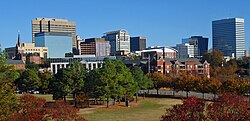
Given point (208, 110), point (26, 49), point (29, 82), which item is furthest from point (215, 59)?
point (208, 110)

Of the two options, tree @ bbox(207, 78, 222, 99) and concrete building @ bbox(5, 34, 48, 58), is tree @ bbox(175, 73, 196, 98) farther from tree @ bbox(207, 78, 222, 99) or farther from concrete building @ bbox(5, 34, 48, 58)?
concrete building @ bbox(5, 34, 48, 58)

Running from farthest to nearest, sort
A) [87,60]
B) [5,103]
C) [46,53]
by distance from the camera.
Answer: [46,53] → [87,60] → [5,103]

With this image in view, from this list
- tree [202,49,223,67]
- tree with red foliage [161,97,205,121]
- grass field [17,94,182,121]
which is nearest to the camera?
tree with red foliage [161,97,205,121]

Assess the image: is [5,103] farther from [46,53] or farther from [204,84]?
[46,53]

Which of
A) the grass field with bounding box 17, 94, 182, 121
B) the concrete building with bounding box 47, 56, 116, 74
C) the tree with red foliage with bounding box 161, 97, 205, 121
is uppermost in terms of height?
the concrete building with bounding box 47, 56, 116, 74

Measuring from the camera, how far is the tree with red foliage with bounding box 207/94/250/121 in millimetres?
16562

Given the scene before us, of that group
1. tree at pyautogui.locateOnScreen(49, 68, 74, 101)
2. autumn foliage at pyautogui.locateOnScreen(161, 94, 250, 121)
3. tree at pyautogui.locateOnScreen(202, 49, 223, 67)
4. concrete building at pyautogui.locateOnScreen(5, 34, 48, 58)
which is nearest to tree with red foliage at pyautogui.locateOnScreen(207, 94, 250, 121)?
autumn foliage at pyautogui.locateOnScreen(161, 94, 250, 121)

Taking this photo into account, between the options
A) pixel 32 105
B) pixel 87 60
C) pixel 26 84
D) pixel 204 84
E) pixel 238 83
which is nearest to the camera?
pixel 32 105

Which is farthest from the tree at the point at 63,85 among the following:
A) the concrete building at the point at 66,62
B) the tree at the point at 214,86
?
the concrete building at the point at 66,62

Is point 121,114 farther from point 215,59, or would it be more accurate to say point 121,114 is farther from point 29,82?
point 215,59

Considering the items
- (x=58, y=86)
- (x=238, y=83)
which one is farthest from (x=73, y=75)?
(x=238, y=83)

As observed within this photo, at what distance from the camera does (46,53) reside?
191625 millimetres

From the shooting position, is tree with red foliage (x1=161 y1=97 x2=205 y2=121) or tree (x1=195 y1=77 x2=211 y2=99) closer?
tree with red foliage (x1=161 y1=97 x2=205 y2=121)

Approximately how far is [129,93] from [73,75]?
7699 millimetres
